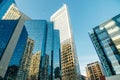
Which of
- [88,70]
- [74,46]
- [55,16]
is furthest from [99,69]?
[55,16]

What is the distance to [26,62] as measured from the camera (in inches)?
2805

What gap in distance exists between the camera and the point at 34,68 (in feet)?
237

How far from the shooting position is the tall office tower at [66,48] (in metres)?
98.2

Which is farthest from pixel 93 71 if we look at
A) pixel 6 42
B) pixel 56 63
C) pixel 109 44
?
pixel 6 42

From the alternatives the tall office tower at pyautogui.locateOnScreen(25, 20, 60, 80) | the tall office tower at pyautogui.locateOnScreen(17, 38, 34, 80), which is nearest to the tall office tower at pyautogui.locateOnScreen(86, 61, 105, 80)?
the tall office tower at pyautogui.locateOnScreen(25, 20, 60, 80)

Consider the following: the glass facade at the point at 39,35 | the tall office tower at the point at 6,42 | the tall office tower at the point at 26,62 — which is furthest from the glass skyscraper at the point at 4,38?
the glass facade at the point at 39,35

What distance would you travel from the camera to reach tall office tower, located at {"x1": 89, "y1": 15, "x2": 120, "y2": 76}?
50.5 meters

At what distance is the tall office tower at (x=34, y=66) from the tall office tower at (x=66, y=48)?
31939 mm

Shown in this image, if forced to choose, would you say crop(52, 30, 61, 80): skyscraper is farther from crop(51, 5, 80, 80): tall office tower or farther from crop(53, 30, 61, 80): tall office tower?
crop(51, 5, 80, 80): tall office tower

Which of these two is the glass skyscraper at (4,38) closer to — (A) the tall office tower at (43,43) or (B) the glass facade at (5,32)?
(B) the glass facade at (5,32)

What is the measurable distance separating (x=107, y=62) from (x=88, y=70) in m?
91.0

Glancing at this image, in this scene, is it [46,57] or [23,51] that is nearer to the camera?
[23,51]

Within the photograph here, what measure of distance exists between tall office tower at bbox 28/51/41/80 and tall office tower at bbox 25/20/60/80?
1681mm

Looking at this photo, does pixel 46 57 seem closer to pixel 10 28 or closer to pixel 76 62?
pixel 10 28
